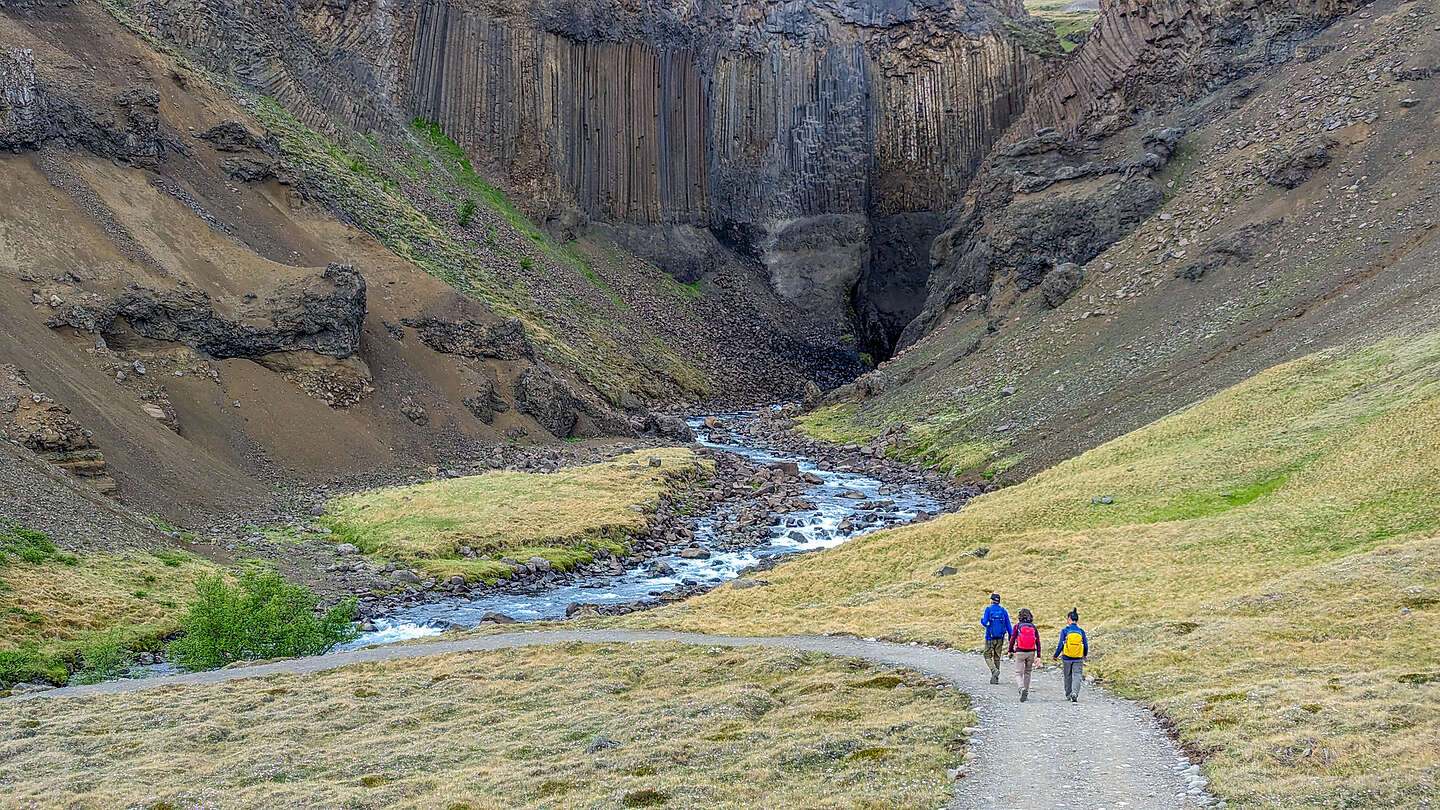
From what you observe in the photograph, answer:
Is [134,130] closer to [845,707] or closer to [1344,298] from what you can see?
[845,707]

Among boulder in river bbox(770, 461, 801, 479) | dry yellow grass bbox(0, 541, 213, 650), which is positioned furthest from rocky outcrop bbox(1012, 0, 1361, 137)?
dry yellow grass bbox(0, 541, 213, 650)

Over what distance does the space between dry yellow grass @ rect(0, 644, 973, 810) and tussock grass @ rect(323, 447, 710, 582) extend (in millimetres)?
14865

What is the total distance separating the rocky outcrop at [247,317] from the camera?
4822 centimetres

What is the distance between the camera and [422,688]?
22844 millimetres

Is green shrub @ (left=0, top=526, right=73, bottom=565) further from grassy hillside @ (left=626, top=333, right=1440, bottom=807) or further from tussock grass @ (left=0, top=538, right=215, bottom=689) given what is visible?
grassy hillside @ (left=626, top=333, right=1440, bottom=807)

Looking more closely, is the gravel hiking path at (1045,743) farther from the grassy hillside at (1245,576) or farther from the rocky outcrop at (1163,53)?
the rocky outcrop at (1163,53)

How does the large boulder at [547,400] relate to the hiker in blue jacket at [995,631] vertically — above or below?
above

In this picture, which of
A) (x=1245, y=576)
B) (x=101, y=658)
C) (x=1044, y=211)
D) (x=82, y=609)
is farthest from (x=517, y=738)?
(x=1044, y=211)

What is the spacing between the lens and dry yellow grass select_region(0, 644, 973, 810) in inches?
584

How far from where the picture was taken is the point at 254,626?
28172mm

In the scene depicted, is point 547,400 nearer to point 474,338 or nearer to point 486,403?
point 486,403

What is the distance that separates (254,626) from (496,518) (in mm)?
15809

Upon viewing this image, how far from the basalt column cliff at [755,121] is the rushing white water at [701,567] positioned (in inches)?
2052

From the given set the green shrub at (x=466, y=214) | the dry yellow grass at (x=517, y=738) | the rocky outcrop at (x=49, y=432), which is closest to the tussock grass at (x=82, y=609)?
the dry yellow grass at (x=517, y=738)
